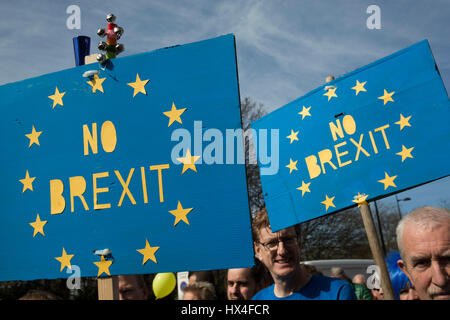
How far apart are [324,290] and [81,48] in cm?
198

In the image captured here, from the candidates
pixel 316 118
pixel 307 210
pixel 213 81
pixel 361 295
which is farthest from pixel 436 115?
pixel 361 295

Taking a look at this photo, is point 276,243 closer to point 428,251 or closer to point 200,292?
point 428,251

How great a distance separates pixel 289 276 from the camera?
2.53 m

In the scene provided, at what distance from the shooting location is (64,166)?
2.30m

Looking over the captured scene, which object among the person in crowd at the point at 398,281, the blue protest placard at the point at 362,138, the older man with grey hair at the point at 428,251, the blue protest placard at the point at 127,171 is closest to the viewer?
the older man with grey hair at the point at 428,251

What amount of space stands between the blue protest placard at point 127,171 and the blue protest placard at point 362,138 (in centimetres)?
98

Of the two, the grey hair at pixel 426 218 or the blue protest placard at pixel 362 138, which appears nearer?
the grey hair at pixel 426 218

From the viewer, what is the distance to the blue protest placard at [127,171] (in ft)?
6.61

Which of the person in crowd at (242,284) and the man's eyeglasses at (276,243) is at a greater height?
the man's eyeglasses at (276,243)

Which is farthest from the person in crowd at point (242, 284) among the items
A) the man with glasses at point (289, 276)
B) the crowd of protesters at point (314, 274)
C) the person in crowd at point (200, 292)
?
the man with glasses at point (289, 276)

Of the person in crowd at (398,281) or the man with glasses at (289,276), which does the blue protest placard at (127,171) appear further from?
the person in crowd at (398,281)

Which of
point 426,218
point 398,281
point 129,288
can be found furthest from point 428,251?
point 129,288

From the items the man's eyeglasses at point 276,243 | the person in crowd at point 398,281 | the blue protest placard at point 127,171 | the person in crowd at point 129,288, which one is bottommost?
the person in crowd at point 398,281

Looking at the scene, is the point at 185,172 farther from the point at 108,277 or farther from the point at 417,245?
the point at 417,245
